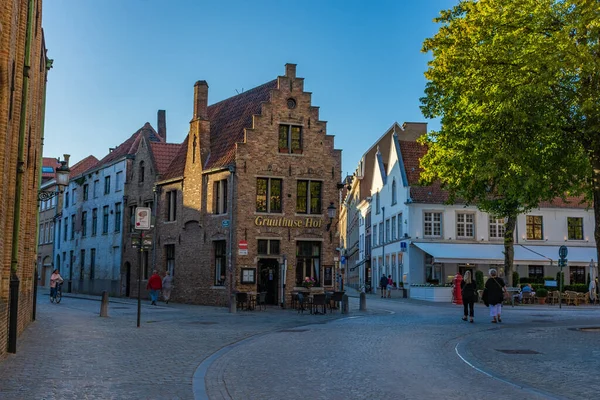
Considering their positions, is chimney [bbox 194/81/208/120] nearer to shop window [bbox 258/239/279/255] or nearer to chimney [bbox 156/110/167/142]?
shop window [bbox 258/239/279/255]

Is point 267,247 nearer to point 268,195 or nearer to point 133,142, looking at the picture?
point 268,195

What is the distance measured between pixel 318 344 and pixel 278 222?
17793 millimetres

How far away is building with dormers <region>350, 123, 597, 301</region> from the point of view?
48375mm

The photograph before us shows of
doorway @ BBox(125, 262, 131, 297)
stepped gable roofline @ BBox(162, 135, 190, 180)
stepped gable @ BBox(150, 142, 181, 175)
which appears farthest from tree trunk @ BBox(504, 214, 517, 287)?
doorway @ BBox(125, 262, 131, 297)

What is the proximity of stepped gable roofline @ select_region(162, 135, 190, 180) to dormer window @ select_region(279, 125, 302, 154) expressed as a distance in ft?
22.4

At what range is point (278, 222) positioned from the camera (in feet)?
110

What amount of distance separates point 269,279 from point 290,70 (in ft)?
34.0

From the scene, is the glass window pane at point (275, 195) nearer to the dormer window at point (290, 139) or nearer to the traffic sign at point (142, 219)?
the dormer window at point (290, 139)

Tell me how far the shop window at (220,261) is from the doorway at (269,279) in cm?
173

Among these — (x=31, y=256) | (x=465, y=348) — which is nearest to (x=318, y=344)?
(x=465, y=348)

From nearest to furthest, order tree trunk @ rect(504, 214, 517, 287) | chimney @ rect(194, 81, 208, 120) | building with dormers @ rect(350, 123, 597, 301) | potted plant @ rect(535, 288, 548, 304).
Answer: tree trunk @ rect(504, 214, 517, 287) → chimney @ rect(194, 81, 208, 120) → potted plant @ rect(535, 288, 548, 304) → building with dormers @ rect(350, 123, 597, 301)

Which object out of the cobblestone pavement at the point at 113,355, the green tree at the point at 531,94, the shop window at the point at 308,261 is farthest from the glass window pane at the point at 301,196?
the green tree at the point at 531,94

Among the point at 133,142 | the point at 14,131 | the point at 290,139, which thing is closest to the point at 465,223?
the point at 290,139

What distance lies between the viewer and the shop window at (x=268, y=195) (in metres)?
33.8
